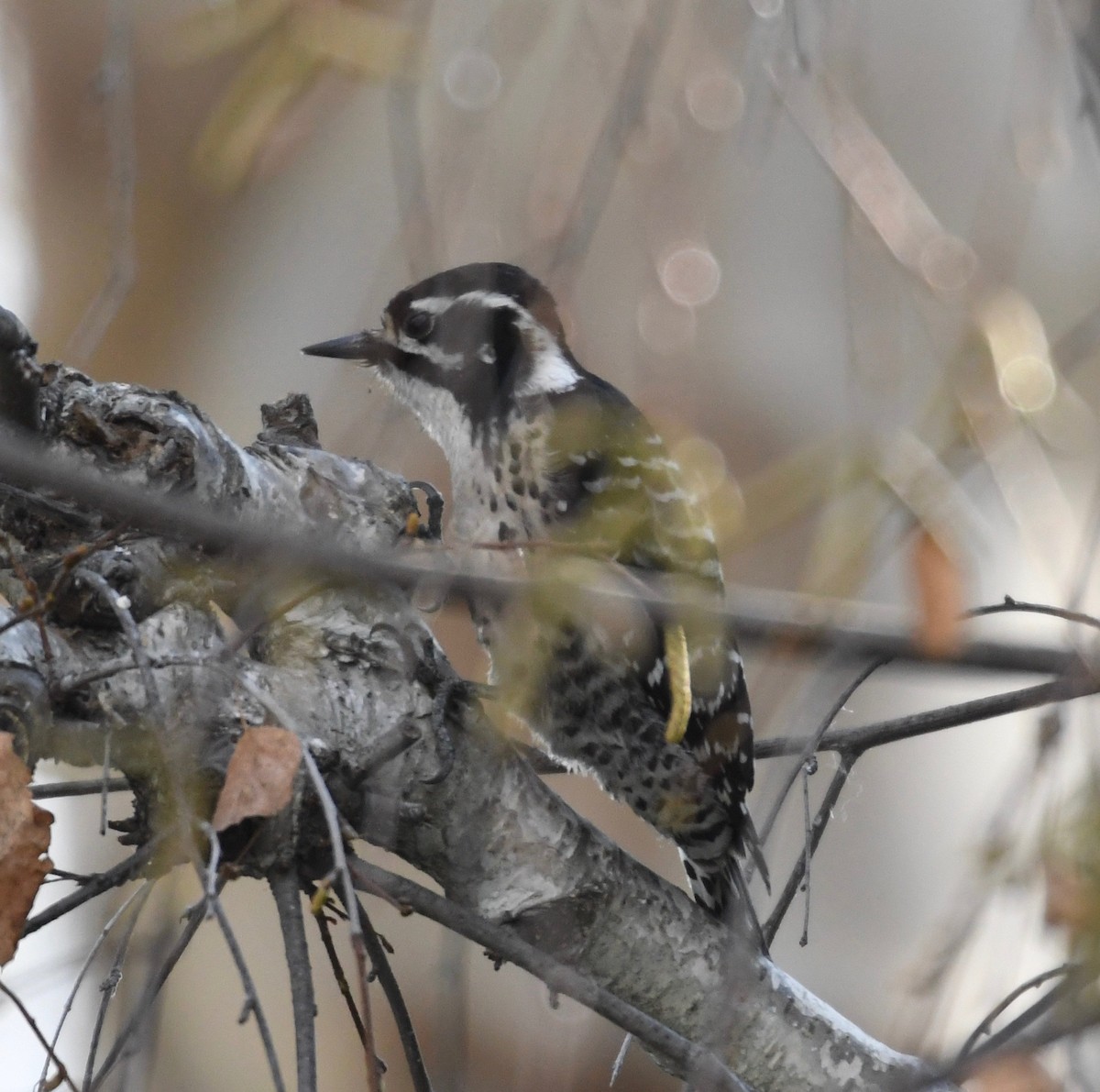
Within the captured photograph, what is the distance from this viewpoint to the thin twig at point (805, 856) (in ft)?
6.19

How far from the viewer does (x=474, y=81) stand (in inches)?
70.4

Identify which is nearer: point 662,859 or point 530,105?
point 530,105

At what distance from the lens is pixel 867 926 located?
5617 mm

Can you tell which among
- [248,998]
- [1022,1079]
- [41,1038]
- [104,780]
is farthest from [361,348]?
[1022,1079]

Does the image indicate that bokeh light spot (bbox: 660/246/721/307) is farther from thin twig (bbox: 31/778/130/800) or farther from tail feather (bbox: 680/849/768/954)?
tail feather (bbox: 680/849/768/954)

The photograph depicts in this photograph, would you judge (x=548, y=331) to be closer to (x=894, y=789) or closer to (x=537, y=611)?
(x=537, y=611)

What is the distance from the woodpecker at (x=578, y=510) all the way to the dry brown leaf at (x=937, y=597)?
0.94 metres

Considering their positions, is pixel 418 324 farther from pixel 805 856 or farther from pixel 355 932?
pixel 355 932

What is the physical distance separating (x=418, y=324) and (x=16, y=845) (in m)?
1.48

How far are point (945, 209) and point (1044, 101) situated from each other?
4.26 metres

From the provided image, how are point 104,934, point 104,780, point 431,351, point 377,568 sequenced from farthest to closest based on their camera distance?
point 431,351 → point 104,934 → point 104,780 → point 377,568

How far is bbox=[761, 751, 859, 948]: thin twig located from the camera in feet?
6.19

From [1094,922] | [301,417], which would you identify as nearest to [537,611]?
[1094,922]

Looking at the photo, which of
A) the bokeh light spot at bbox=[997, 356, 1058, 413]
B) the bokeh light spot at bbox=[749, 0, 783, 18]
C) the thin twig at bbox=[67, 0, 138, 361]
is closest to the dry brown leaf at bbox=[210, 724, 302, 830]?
the thin twig at bbox=[67, 0, 138, 361]
